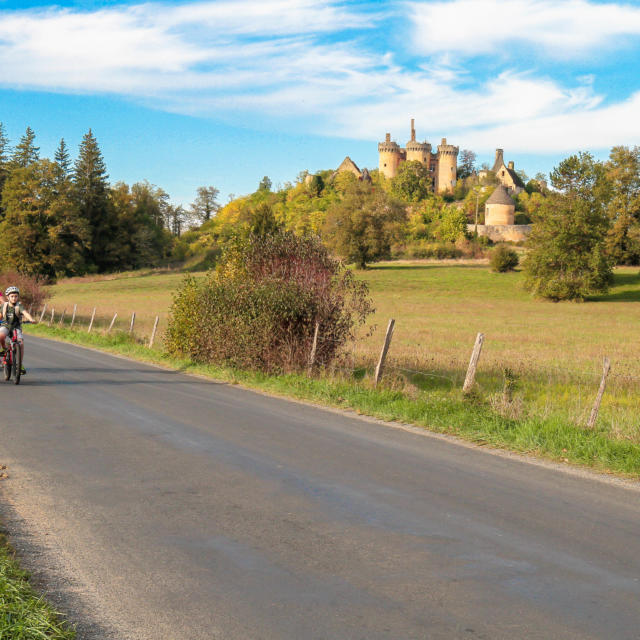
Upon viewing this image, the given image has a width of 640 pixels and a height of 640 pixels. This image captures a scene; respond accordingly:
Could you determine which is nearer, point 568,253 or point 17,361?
point 17,361

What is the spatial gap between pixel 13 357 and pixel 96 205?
97.1 m

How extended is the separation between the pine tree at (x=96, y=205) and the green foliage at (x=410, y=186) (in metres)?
68.7

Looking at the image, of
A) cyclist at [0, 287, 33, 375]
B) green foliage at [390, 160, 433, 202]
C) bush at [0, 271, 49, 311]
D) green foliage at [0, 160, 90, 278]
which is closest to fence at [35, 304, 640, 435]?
cyclist at [0, 287, 33, 375]

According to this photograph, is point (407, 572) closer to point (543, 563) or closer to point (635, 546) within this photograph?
point (543, 563)

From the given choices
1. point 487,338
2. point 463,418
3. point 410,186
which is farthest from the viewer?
point 410,186

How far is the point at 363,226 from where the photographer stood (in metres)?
88.7

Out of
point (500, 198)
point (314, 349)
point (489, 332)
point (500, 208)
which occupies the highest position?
point (500, 198)

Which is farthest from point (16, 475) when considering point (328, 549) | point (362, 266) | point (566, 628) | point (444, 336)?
point (362, 266)

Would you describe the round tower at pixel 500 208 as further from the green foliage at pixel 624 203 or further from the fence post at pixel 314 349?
the fence post at pixel 314 349

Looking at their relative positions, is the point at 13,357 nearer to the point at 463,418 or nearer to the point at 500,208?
the point at 463,418

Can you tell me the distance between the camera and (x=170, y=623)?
4.15 metres

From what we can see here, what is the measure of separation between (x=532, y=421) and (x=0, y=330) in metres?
10.4

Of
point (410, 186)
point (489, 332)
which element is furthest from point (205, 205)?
point (489, 332)

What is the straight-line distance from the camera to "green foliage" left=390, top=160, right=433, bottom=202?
160m
